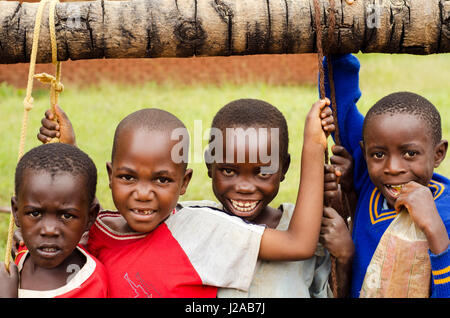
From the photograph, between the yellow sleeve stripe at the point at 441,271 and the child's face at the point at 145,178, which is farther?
the child's face at the point at 145,178

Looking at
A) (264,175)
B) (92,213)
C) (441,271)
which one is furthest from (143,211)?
(441,271)

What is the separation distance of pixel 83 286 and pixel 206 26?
1.09 metres

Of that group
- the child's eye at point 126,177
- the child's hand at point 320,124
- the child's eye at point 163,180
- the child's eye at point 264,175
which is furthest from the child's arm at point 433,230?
the child's eye at point 126,177

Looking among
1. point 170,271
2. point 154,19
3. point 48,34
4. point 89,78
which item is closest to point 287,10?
point 154,19

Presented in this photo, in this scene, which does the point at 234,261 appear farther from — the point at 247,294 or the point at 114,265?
the point at 114,265

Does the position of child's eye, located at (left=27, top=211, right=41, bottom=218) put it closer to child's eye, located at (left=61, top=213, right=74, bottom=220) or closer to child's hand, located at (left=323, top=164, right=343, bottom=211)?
child's eye, located at (left=61, top=213, right=74, bottom=220)

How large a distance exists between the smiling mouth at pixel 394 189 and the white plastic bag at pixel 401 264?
15 centimetres

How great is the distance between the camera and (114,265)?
227 centimetres

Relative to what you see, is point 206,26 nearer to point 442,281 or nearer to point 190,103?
point 442,281

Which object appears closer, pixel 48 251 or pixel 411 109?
pixel 48 251

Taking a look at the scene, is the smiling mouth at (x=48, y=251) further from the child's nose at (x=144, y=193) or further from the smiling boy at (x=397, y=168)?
the smiling boy at (x=397, y=168)

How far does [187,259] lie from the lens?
221cm

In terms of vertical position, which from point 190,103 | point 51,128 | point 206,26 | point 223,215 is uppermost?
point 206,26

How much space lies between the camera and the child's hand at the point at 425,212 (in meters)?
2.10
